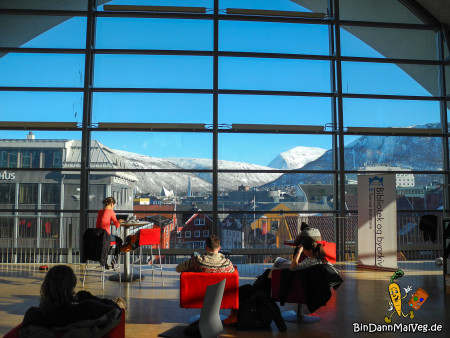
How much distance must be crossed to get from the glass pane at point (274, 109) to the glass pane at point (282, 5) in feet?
7.02

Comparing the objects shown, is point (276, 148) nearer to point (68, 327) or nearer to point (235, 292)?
point (235, 292)

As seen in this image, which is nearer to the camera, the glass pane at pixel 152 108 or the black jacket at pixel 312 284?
the black jacket at pixel 312 284

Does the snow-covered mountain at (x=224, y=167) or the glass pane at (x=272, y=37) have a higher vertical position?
the glass pane at (x=272, y=37)

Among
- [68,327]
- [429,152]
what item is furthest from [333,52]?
[68,327]

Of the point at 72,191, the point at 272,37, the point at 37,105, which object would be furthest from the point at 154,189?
the point at 272,37

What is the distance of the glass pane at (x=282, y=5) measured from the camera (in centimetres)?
930

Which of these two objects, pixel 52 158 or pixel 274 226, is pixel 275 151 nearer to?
pixel 274 226

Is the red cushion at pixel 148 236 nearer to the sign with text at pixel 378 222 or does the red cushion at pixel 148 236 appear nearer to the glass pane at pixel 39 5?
the sign with text at pixel 378 222

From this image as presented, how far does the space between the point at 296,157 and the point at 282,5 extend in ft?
11.9

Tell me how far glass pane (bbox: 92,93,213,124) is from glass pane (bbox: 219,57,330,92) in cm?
72

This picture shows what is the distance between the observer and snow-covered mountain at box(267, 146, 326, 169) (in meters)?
9.02

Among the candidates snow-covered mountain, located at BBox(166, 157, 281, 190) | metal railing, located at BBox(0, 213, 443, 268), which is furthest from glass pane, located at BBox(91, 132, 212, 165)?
metal railing, located at BBox(0, 213, 443, 268)

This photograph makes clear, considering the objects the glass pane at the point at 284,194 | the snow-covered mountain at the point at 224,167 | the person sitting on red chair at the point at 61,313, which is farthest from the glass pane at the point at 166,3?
the person sitting on red chair at the point at 61,313

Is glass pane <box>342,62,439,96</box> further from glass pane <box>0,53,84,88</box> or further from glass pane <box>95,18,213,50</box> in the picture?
glass pane <box>0,53,84,88</box>
